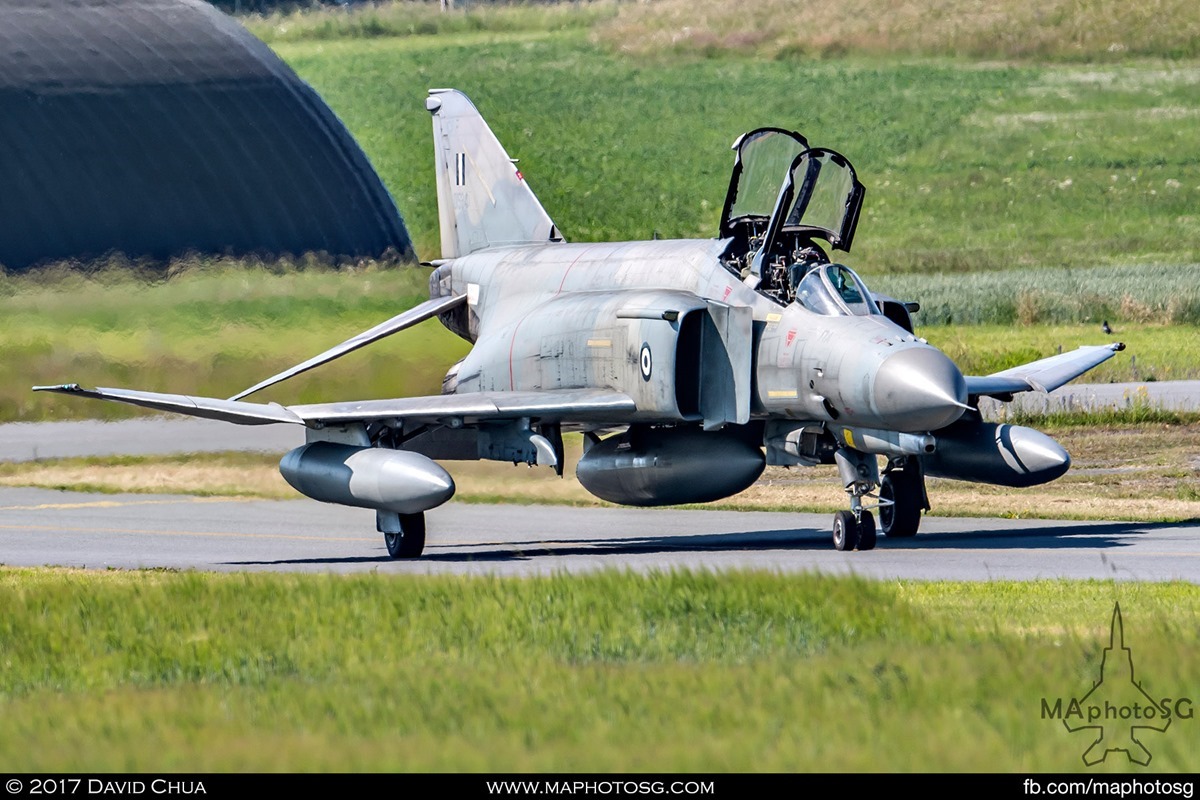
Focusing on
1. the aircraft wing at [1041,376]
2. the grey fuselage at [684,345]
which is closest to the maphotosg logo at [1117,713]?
the grey fuselage at [684,345]

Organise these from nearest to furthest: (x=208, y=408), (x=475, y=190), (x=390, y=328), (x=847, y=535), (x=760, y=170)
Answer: (x=847, y=535)
(x=208, y=408)
(x=760, y=170)
(x=390, y=328)
(x=475, y=190)

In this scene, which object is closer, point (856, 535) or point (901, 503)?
point (856, 535)

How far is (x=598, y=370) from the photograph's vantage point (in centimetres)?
1878

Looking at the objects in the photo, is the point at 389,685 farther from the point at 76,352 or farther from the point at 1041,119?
the point at 1041,119

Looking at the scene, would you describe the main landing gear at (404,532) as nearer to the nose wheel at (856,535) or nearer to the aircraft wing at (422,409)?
the aircraft wing at (422,409)

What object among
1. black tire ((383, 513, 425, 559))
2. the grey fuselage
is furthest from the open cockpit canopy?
black tire ((383, 513, 425, 559))

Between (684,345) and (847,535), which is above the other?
(684,345)

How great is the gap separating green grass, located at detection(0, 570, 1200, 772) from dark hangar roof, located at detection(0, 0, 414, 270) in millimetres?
20150

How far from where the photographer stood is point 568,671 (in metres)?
9.46

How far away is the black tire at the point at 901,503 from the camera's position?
1845 cm

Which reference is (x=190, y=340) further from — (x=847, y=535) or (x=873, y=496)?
(x=847, y=535)

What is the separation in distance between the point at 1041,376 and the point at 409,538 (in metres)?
6.68

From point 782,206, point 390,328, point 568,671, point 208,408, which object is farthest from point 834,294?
point 568,671

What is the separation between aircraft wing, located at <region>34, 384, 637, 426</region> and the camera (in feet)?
59.5
